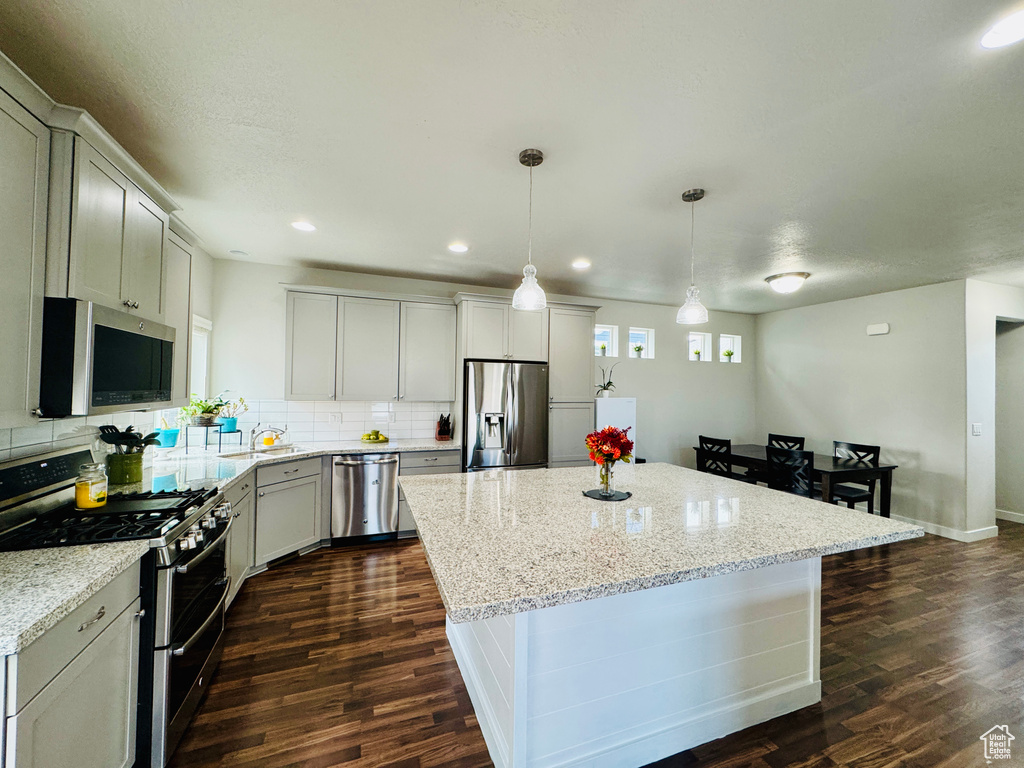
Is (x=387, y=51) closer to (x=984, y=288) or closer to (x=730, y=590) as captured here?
(x=730, y=590)

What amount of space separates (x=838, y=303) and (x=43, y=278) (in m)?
6.97

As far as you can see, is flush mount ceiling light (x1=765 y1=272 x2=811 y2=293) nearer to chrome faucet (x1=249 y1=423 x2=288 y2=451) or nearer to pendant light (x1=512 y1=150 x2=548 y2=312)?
pendant light (x1=512 y1=150 x2=548 y2=312)

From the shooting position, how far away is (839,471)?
3936mm

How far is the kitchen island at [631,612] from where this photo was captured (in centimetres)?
128

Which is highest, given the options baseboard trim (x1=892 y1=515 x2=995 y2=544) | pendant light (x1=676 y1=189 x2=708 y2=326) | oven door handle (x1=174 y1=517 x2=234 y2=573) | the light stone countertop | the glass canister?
pendant light (x1=676 y1=189 x2=708 y2=326)

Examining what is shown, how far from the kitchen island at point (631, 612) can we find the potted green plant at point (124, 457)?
1568 millimetres

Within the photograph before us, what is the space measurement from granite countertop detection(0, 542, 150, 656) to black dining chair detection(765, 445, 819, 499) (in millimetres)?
4531

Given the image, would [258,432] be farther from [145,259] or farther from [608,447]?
[608,447]

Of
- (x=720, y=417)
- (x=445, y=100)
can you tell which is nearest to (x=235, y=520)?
(x=445, y=100)

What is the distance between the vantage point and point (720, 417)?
611 cm

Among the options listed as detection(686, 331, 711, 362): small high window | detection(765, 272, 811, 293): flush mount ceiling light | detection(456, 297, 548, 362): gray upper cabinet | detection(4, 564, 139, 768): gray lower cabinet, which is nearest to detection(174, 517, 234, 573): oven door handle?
detection(4, 564, 139, 768): gray lower cabinet

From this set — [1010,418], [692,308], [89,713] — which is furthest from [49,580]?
[1010,418]

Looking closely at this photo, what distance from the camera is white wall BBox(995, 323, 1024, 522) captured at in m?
4.82

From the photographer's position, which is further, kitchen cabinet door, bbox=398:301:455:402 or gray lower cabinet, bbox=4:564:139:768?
kitchen cabinet door, bbox=398:301:455:402
